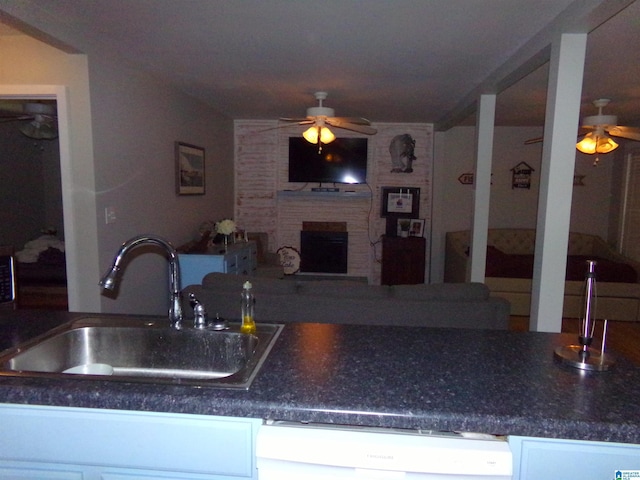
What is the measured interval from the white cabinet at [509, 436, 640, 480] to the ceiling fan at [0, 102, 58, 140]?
3921 mm

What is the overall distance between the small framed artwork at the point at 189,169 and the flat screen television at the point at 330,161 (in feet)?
5.47

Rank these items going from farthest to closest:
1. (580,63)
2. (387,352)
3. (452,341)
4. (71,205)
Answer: (71,205) < (580,63) < (452,341) < (387,352)

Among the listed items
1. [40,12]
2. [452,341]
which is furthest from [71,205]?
[452,341]

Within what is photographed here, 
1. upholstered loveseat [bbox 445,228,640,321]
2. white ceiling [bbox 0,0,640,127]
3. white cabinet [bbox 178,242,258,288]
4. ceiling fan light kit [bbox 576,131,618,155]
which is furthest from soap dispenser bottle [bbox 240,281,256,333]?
ceiling fan light kit [bbox 576,131,618,155]

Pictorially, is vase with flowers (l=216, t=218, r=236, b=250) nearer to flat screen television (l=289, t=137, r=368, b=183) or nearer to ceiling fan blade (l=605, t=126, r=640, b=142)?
flat screen television (l=289, t=137, r=368, b=183)

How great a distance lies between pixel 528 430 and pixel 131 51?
3.38 meters

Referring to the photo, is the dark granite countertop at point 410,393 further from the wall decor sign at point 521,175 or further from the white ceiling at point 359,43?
the wall decor sign at point 521,175

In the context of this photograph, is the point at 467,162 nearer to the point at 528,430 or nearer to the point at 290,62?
the point at 290,62

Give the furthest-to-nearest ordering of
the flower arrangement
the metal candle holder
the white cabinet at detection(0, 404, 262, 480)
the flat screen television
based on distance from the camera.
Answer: the flat screen television < the flower arrangement < the metal candle holder < the white cabinet at detection(0, 404, 262, 480)

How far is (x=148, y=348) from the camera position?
61.7 inches

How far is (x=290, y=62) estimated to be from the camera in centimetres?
337

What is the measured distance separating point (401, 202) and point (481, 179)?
252 centimetres

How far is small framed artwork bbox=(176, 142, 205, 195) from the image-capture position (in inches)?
173

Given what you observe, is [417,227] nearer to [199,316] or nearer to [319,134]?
[319,134]
